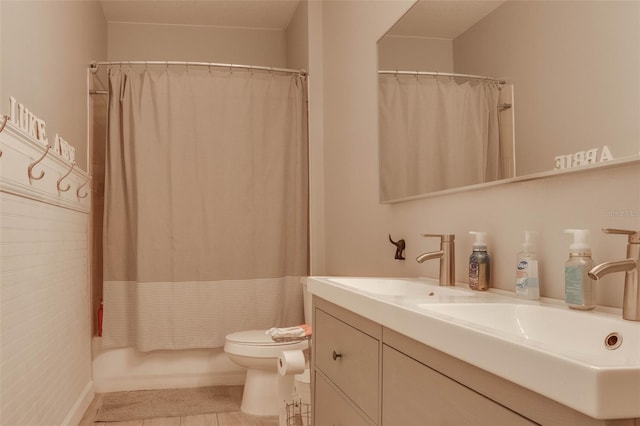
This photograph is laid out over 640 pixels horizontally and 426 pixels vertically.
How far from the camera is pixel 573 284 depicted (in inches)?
44.4

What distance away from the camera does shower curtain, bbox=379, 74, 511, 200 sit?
157 centimetres

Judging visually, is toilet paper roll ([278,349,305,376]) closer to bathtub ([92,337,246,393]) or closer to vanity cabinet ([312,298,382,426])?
vanity cabinet ([312,298,382,426])

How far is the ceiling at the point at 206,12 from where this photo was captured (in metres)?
3.55

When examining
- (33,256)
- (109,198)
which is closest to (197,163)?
(109,198)

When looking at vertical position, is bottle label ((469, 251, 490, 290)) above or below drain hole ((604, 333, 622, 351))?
above

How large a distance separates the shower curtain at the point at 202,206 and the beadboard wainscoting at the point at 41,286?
28cm

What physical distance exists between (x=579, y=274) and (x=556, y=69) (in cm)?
50

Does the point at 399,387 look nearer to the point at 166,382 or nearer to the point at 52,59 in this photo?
the point at 52,59

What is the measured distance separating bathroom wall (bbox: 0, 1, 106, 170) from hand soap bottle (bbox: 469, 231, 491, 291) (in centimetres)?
150

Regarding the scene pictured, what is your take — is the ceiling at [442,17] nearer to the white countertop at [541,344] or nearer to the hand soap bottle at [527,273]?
the hand soap bottle at [527,273]

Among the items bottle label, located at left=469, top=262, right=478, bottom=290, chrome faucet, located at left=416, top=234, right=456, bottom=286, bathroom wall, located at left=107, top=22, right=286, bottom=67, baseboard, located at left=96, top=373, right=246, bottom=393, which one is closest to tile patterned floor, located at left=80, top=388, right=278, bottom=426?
baseboard, located at left=96, top=373, right=246, bottom=393

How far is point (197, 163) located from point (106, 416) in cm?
147

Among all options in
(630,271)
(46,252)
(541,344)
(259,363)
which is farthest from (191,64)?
(541,344)

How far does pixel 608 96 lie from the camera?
1.12m
